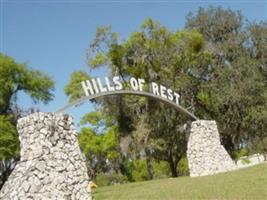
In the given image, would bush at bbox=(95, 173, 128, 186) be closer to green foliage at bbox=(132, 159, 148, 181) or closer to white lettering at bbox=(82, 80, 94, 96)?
green foliage at bbox=(132, 159, 148, 181)

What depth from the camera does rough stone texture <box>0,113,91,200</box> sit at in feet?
35.8

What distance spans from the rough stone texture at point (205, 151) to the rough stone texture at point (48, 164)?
8.04 metres

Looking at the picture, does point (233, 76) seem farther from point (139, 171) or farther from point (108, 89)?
point (139, 171)

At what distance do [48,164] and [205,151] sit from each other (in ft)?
30.2

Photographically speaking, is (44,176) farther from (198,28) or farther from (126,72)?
A: (198,28)

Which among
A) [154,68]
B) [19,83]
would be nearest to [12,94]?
[19,83]

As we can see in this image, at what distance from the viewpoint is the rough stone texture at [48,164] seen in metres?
10.9

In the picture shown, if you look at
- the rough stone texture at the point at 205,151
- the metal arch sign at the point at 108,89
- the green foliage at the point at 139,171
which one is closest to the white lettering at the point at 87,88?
the metal arch sign at the point at 108,89

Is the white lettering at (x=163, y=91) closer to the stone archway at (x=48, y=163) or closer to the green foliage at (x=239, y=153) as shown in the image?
the stone archway at (x=48, y=163)

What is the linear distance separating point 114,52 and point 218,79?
21.3ft

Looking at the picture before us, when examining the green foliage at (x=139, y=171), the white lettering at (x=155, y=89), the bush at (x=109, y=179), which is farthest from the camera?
the green foliage at (x=139, y=171)

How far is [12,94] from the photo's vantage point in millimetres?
27625

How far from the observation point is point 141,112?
2617 cm

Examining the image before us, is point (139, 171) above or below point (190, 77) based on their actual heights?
below
